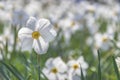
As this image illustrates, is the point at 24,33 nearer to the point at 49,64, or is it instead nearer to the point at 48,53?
the point at 49,64

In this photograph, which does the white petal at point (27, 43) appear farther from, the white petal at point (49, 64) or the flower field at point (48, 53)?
the white petal at point (49, 64)

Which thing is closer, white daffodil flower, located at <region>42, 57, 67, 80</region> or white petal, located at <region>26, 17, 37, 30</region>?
white petal, located at <region>26, 17, 37, 30</region>

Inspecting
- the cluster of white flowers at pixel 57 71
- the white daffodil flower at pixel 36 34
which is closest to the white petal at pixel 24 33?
the white daffodil flower at pixel 36 34

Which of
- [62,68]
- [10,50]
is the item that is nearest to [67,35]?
[10,50]

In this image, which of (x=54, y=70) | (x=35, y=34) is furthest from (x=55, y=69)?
(x=35, y=34)

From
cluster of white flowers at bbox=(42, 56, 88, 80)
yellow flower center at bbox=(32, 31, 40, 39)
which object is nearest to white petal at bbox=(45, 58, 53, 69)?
cluster of white flowers at bbox=(42, 56, 88, 80)

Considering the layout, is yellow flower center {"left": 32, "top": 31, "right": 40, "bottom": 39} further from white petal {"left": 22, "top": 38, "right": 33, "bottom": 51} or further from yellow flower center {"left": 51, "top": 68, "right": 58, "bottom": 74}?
Result: yellow flower center {"left": 51, "top": 68, "right": 58, "bottom": 74}

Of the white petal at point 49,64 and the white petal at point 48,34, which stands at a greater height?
the white petal at point 48,34
